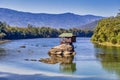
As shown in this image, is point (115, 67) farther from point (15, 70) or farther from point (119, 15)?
point (119, 15)

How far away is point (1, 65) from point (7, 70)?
8416 mm

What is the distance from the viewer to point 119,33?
465ft

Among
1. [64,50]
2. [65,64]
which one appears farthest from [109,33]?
[65,64]

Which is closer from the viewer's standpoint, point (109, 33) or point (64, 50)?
point (64, 50)

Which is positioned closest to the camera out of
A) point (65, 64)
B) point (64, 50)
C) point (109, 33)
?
point (65, 64)

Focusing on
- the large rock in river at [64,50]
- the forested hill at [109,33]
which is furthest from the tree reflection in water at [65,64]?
the forested hill at [109,33]

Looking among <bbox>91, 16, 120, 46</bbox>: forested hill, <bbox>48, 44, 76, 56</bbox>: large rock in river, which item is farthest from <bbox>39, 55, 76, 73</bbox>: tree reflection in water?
<bbox>91, 16, 120, 46</bbox>: forested hill

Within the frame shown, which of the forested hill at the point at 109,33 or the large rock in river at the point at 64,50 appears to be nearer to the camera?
the large rock in river at the point at 64,50

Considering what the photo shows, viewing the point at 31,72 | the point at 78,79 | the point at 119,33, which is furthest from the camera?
the point at 119,33

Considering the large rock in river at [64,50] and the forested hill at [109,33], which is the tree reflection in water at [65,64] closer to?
the large rock in river at [64,50]

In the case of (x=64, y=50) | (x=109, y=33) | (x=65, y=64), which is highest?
(x=109, y=33)

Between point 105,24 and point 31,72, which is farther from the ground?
point 105,24

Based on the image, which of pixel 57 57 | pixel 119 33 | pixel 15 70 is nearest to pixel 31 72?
pixel 15 70

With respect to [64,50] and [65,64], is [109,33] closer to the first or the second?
[64,50]
